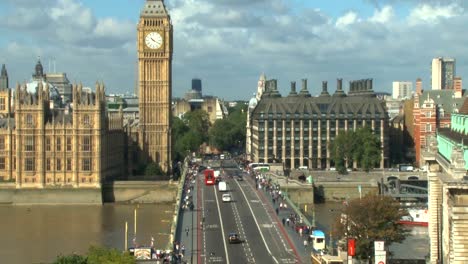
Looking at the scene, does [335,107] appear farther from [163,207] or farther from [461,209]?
[461,209]

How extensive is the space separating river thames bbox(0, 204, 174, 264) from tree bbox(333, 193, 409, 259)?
20.3 meters

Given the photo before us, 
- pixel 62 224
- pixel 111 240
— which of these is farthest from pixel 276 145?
pixel 111 240

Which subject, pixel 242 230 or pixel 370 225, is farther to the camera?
pixel 242 230

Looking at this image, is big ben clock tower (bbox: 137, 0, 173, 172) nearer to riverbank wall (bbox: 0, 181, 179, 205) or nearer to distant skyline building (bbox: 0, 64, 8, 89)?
riverbank wall (bbox: 0, 181, 179, 205)

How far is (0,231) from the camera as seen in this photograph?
89.3 m

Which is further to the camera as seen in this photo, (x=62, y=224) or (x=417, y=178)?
(x=417, y=178)

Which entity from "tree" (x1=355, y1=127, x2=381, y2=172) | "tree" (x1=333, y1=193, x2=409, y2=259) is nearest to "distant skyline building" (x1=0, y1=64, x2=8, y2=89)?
"tree" (x1=355, y1=127, x2=381, y2=172)

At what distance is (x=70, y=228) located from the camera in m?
91.4

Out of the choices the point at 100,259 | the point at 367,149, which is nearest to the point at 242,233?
the point at 100,259

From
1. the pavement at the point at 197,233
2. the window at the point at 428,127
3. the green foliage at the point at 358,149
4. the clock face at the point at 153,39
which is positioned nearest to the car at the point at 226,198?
the pavement at the point at 197,233

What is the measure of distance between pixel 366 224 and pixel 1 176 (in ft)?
225

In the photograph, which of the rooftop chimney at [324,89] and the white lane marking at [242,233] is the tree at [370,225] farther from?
the rooftop chimney at [324,89]

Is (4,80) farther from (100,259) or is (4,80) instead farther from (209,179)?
(100,259)

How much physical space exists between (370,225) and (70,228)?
3918 cm
